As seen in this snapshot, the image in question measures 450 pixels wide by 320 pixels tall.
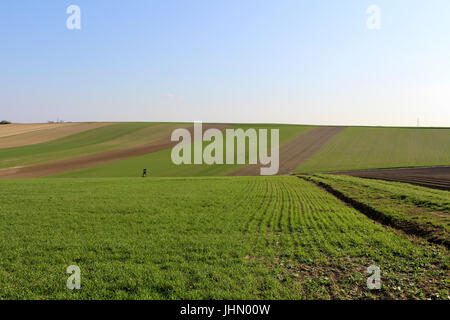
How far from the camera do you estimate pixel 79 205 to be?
18141mm

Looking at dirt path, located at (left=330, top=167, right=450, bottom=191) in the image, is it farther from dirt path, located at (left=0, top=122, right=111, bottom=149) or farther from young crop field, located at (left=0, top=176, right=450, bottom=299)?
dirt path, located at (left=0, top=122, right=111, bottom=149)

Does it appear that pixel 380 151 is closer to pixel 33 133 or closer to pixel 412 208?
pixel 412 208

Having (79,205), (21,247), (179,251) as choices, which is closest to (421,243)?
(179,251)

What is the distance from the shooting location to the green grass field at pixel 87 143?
55781 millimetres

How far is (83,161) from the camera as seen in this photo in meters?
52.6

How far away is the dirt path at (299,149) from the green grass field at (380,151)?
1686 mm

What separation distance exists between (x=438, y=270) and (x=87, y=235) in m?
12.5

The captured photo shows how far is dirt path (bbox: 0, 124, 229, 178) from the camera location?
4453 cm

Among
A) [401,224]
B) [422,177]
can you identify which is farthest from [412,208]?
[422,177]

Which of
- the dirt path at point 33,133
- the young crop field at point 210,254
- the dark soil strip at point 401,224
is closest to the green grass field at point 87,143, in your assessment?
the dirt path at point 33,133

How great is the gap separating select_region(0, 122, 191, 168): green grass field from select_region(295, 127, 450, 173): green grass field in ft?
144

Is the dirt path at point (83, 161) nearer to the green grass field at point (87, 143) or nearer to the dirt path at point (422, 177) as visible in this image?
the green grass field at point (87, 143)

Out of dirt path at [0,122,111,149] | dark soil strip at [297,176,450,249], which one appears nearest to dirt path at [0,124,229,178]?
dirt path at [0,122,111,149]

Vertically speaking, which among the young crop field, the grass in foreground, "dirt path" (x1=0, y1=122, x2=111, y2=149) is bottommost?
the young crop field
